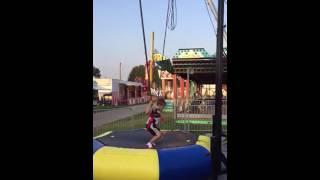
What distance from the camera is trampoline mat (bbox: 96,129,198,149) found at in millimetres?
3918

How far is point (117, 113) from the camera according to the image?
8758 millimetres

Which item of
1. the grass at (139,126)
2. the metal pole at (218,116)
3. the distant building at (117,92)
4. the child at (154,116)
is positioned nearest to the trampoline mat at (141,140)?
the child at (154,116)

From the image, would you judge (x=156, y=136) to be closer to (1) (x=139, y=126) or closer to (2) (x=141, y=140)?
(2) (x=141, y=140)

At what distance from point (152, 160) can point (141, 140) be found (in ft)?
3.35

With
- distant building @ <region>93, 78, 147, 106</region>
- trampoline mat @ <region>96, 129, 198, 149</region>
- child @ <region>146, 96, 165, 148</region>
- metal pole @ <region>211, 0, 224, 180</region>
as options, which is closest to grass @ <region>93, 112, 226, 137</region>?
trampoline mat @ <region>96, 129, 198, 149</region>

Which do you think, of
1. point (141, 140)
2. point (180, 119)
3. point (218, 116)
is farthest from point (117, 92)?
point (218, 116)

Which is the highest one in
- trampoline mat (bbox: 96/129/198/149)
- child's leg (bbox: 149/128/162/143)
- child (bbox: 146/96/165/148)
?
child (bbox: 146/96/165/148)

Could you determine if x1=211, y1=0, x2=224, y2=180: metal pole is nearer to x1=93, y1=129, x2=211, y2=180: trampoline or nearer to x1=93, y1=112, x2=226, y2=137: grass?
x1=93, y1=129, x2=211, y2=180: trampoline
